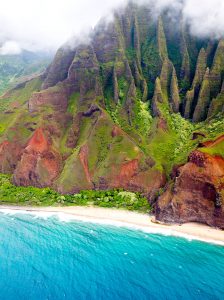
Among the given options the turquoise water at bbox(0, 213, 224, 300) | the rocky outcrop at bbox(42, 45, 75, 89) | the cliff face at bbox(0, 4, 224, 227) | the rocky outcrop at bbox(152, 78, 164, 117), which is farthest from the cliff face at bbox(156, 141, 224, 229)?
the rocky outcrop at bbox(42, 45, 75, 89)

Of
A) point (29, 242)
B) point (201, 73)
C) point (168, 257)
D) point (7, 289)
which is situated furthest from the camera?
point (201, 73)

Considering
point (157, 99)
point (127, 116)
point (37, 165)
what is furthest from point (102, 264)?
point (157, 99)

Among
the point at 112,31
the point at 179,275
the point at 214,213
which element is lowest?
the point at 179,275

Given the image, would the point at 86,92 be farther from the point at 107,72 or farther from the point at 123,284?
the point at 123,284

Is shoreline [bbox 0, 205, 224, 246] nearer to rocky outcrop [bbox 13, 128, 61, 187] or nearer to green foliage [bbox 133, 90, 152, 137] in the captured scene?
rocky outcrop [bbox 13, 128, 61, 187]

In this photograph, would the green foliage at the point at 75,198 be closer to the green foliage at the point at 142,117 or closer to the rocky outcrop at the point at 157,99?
the green foliage at the point at 142,117

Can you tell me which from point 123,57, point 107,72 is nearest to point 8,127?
point 107,72
